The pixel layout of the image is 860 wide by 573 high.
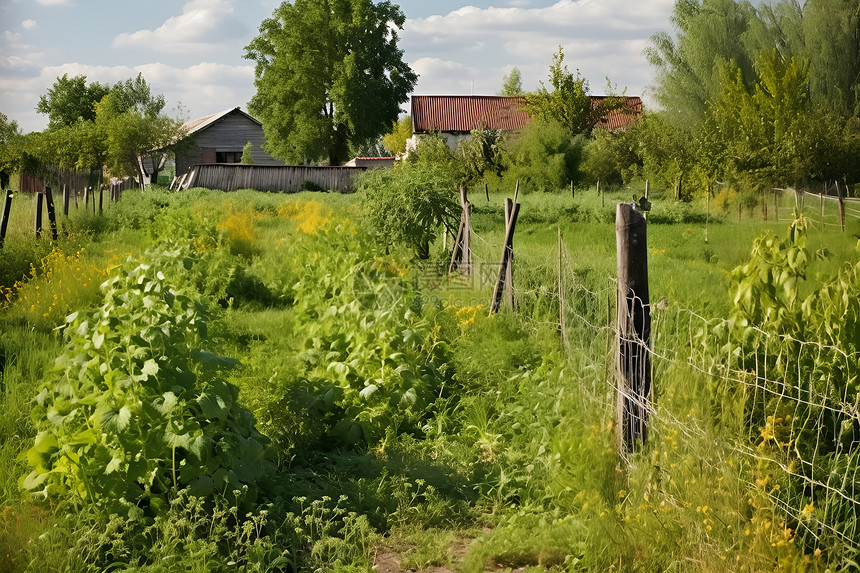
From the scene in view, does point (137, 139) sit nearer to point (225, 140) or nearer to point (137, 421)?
point (225, 140)

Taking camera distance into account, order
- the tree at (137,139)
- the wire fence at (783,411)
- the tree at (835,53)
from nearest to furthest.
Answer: the wire fence at (783,411) < the tree at (835,53) < the tree at (137,139)

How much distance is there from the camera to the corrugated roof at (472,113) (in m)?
48.8

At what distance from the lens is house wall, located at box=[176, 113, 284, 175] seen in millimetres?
49969

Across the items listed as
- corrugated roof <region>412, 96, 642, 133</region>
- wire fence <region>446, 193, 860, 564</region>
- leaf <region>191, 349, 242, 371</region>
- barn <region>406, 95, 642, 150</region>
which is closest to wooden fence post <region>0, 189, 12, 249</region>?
leaf <region>191, 349, 242, 371</region>

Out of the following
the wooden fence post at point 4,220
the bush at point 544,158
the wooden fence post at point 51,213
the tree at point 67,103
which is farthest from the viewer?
the tree at point 67,103

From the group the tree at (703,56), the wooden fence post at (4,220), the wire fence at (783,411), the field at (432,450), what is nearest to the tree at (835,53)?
the tree at (703,56)

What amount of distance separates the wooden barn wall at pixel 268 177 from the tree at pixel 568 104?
12.0 meters

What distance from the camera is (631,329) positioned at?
4.23m

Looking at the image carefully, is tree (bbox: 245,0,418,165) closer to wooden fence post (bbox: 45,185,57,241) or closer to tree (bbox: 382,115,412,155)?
tree (bbox: 382,115,412,155)

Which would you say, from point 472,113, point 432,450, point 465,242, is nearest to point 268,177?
point 472,113

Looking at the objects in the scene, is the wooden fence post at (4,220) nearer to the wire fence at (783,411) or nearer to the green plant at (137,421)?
the green plant at (137,421)

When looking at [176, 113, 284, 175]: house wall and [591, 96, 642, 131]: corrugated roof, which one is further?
[176, 113, 284, 175]: house wall

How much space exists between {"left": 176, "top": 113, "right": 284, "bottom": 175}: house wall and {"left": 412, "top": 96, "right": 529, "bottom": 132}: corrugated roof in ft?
35.9

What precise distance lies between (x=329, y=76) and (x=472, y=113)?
936 cm
